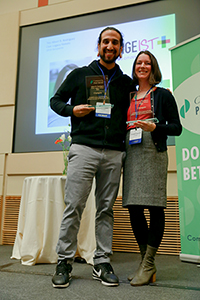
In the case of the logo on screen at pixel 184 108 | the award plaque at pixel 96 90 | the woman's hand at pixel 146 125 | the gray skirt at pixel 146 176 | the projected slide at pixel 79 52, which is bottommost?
the gray skirt at pixel 146 176

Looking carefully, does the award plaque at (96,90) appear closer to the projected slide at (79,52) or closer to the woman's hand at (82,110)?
the woman's hand at (82,110)

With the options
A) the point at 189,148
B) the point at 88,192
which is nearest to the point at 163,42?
the point at 189,148

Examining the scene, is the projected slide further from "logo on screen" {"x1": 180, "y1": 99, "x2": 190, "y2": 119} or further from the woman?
the woman

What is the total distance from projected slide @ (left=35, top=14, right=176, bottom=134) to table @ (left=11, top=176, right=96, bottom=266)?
1093 mm

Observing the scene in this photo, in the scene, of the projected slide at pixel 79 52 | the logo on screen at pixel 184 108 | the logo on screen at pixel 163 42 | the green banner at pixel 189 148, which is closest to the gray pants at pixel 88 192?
the green banner at pixel 189 148

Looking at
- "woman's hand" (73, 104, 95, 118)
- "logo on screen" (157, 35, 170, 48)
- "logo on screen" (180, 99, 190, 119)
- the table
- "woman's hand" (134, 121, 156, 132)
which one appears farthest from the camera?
"logo on screen" (157, 35, 170, 48)

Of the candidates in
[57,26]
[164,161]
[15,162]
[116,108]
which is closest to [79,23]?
[57,26]

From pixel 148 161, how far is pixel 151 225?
0.37m

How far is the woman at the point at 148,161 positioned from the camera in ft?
5.00

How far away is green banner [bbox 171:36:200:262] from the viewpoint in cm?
221

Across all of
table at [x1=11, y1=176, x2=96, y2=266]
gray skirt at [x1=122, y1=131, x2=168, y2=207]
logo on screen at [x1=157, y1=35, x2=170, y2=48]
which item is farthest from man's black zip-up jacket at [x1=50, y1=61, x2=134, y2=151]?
logo on screen at [x1=157, y1=35, x2=170, y2=48]

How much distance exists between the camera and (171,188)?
2.85m

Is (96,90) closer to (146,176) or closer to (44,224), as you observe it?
(146,176)

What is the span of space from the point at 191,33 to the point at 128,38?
2.34 ft
